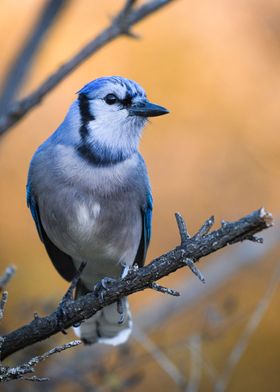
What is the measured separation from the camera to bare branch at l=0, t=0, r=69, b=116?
4621mm

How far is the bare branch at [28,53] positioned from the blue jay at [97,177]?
0.54 metres

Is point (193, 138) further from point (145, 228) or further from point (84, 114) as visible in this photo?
point (84, 114)

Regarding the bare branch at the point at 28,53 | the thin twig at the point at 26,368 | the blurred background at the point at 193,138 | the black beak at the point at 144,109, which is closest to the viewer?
the thin twig at the point at 26,368

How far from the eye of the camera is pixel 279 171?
650cm

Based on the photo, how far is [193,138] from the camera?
22.1 feet

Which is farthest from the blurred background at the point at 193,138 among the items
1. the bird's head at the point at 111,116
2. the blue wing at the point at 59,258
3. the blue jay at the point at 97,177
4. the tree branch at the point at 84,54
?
the tree branch at the point at 84,54

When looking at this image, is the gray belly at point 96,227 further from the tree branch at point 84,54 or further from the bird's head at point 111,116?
the tree branch at point 84,54

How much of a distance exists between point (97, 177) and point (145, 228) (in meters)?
0.56

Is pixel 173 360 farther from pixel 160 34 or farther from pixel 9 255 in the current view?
pixel 160 34

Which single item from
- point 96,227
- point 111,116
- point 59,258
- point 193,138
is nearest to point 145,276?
point 96,227

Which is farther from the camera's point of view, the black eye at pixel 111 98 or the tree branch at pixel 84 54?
the black eye at pixel 111 98

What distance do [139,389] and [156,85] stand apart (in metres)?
2.57

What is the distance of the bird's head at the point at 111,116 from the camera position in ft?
13.5

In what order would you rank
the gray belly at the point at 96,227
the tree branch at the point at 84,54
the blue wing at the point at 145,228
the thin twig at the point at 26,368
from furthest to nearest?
the blue wing at the point at 145,228
the gray belly at the point at 96,227
the tree branch at the point at 84,54
the thin twig at the point at 26,368
